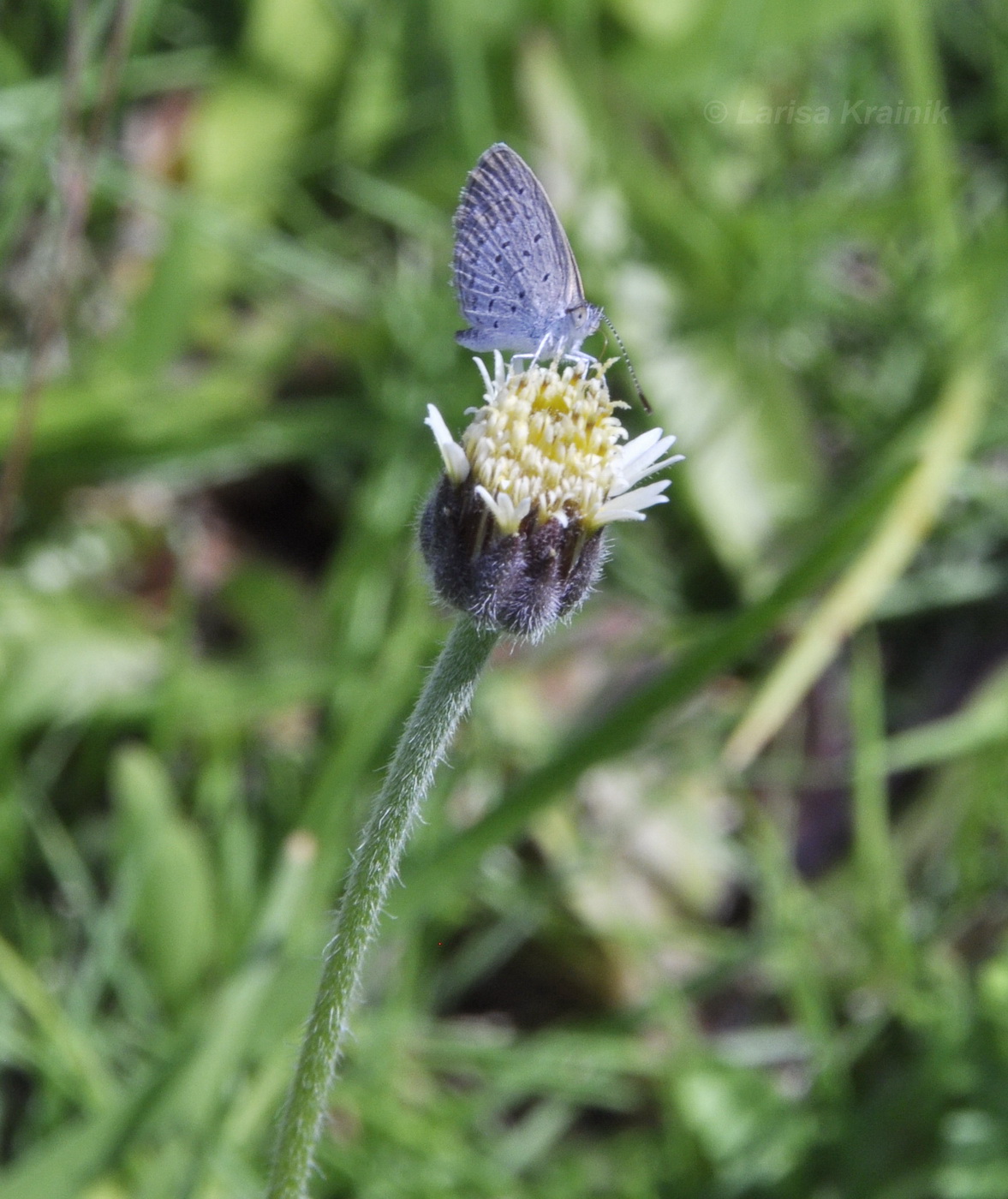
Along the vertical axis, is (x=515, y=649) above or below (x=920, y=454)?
above

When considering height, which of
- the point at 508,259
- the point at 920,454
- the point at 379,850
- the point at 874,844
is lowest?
the point at 874,844

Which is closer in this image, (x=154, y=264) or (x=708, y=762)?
(x=708, y=762)

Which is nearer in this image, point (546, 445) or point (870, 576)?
point (546, 445)

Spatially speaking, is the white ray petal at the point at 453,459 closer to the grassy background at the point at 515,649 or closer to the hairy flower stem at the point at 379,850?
the hairy flower stem at the point at 379,850

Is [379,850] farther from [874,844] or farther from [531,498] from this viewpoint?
[874,844]

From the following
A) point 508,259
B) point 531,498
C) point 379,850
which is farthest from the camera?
point 508,259

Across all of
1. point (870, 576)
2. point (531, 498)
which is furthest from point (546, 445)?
point (870, 576)

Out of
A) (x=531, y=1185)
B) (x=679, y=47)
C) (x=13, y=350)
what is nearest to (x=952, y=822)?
(x=531, y=1185)

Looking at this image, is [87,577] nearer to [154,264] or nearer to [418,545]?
[154,264]
